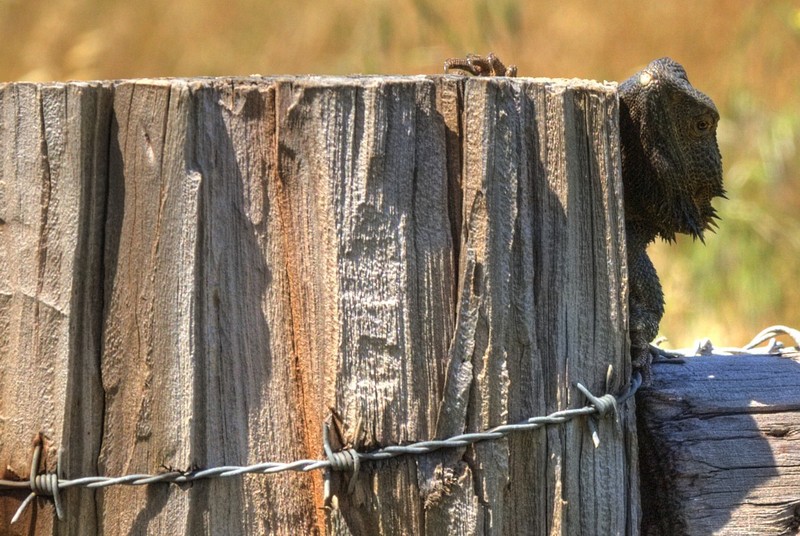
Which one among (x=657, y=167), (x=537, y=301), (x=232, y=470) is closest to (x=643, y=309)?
(x=657, y=167)

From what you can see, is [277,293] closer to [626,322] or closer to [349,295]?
[349,295]

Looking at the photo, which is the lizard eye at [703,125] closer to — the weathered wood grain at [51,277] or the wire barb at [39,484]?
the weathered wood grain at [51,277]

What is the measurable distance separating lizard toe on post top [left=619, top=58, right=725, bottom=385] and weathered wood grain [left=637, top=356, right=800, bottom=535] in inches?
4.3

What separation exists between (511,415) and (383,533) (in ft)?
1.05

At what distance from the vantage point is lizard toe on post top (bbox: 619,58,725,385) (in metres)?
2.11

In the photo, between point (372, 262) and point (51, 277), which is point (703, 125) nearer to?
point (372, 262)

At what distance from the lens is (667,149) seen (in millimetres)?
2160

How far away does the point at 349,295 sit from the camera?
5.64 ft

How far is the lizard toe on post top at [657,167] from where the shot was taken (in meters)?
2.11

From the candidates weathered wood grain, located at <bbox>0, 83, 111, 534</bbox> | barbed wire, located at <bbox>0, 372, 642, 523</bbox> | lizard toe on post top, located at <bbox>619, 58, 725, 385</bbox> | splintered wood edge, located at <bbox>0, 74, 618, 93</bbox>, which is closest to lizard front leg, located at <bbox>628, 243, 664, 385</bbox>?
lizard toe on post top, located at <bbox>619, 58, 725, 385</bbox>

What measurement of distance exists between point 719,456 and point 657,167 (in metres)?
0.64

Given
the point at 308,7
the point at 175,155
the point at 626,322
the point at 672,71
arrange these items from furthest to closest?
the point at 308,7, the point at 672,71, the point at 626,322, the point at 175,155

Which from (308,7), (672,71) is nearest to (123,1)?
(308,7)

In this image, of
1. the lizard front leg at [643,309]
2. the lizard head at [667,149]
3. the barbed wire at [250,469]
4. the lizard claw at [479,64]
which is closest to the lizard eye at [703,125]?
the lizard head at [667,149]
